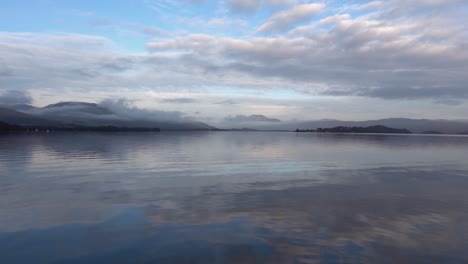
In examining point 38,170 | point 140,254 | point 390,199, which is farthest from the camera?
point 38,170

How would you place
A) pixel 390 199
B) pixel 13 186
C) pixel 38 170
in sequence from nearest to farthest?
pixel 390 199, pixel 13 186, pixel 38 170

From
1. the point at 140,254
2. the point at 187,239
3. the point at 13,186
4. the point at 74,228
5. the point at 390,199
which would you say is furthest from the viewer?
the point at 13,186

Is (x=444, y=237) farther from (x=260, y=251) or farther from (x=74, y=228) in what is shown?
(x=74, y=228)

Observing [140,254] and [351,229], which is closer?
[140,254]

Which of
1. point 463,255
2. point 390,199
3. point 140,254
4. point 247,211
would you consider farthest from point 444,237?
point 140,254

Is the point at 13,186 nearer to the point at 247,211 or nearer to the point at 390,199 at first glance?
the point at 247,211

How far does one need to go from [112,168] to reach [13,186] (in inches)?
320

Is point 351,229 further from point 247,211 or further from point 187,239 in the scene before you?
point 187,239

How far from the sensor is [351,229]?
1047cm

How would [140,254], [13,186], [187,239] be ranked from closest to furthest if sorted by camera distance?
[140,254] < [187,239] < [13,186]

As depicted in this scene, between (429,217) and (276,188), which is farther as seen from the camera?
(276,188)

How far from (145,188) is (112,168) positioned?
904cm

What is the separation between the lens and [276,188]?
17328 mm

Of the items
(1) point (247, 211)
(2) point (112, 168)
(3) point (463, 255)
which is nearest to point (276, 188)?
(1) point (247, 211)
